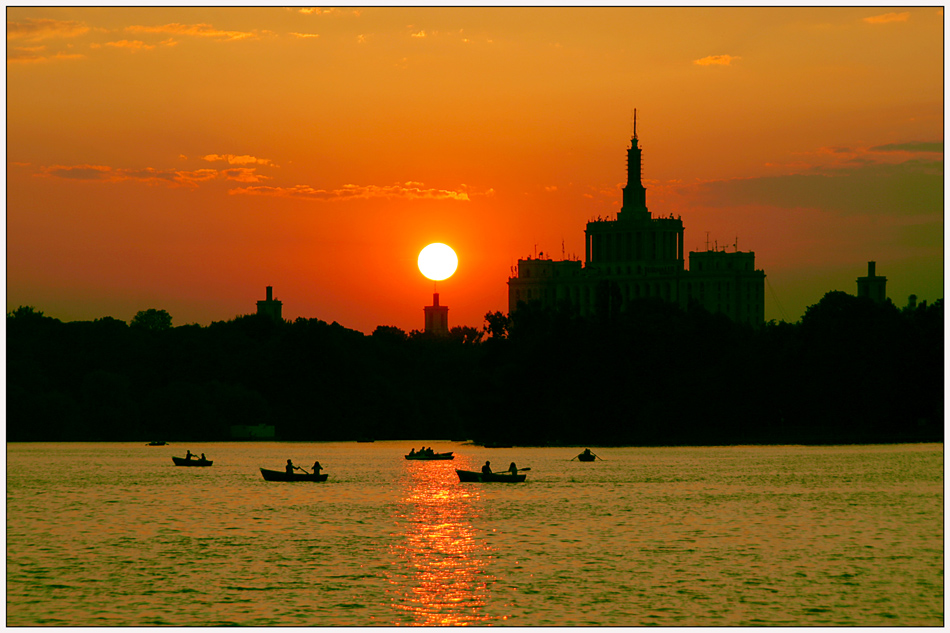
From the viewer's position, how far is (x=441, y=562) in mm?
61656

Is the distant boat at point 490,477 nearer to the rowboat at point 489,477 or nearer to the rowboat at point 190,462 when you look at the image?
the rowboat at point 489,477

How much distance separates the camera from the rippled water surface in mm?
49156

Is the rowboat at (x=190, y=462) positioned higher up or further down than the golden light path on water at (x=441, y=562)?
further down

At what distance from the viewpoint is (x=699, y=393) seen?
168 meters

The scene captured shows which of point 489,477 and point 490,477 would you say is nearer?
point 490,477

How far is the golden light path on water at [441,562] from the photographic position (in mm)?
48406

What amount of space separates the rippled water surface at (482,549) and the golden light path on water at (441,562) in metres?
0.19

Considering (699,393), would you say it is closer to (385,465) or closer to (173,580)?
(385,465)

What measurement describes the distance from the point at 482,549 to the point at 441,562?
4950 millimetres

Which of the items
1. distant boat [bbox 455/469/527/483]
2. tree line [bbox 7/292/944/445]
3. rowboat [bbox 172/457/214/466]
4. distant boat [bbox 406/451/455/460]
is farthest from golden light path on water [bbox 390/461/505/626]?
tree line [bbox 7/292/944/445]

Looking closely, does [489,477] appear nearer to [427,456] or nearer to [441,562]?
[441,562]

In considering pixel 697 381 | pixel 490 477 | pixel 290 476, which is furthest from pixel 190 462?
pixel 697 381

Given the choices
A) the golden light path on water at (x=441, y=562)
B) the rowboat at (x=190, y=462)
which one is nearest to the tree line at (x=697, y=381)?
the rowboat at (x=190, y=462)

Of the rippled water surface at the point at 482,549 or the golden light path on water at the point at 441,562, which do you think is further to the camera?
the rippled water surface at the point at 482,549
